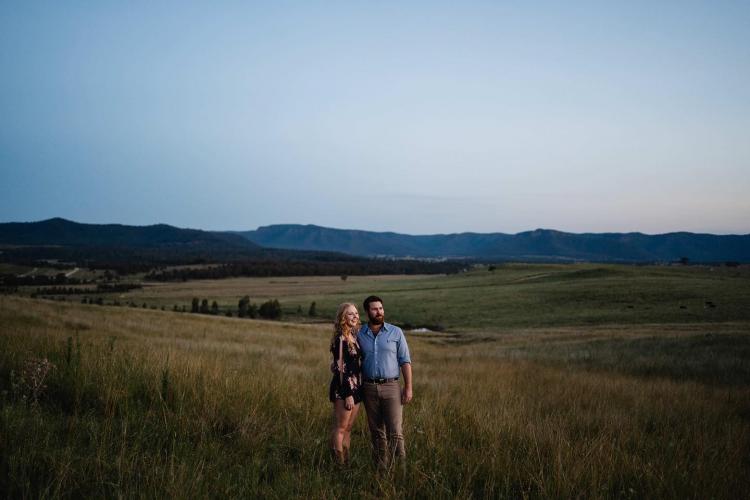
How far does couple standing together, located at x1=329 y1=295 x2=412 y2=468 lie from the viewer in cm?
478

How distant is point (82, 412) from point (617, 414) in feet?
24.0

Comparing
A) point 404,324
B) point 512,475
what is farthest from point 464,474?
point 404,324

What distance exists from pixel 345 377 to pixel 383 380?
15.3 inches

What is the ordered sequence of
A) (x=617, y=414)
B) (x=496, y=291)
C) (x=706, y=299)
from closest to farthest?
(x=617, y=414) < (x=706, y=299) < (x=496, y=291)

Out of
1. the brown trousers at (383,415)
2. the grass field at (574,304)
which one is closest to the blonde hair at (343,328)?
the brown trousers at (383,415)

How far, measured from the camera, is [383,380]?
4.89 m

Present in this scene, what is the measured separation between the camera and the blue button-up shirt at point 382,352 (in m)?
4.90

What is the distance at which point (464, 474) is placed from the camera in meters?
4.38

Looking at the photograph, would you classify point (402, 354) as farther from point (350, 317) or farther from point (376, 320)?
point (350, 317)

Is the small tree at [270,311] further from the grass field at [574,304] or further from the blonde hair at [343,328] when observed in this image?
the blonde hair at [343,328]

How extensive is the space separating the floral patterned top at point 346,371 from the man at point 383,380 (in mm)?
68

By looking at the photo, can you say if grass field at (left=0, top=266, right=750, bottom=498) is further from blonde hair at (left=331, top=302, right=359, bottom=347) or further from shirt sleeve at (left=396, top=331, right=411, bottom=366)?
blonde hair at (left=331, top=302, right=359, bottom=347)

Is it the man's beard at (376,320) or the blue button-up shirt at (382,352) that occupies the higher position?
the man's beard at (376,320)

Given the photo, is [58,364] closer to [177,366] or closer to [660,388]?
[177,366]
